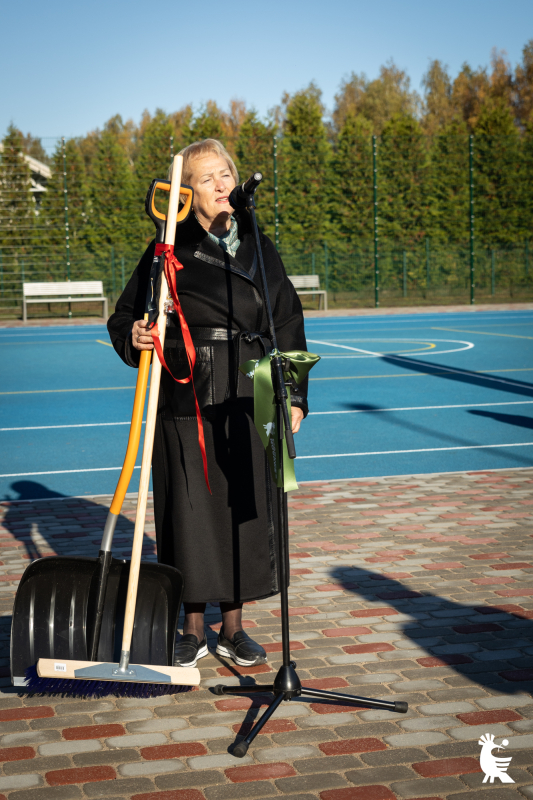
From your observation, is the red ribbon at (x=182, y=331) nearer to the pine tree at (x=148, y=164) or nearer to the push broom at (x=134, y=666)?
the push broom at (x=134, y=666)

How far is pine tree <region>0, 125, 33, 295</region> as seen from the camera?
99.7 ft

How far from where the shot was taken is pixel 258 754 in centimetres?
312

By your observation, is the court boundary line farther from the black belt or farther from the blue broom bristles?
the blue broom bristles

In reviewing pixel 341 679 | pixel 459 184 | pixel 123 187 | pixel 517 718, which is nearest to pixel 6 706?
pixel 341 679

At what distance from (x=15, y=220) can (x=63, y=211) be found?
183 cm

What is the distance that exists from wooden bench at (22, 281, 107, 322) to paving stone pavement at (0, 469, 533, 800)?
23.8m

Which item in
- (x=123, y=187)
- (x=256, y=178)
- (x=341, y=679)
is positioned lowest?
(x=341, y=679)

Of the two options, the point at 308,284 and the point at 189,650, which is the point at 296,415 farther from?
the point at 308,284

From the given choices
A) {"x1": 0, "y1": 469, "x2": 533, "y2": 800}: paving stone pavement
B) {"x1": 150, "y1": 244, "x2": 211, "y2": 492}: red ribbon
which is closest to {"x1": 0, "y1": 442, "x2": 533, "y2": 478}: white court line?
{"x1": 0, "y1": 469, "x2": 533, "y2": 800}: paving stone pavement

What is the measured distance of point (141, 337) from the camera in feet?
10.9

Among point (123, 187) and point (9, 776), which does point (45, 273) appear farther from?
point (9, 776)

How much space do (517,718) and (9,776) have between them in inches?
73.6

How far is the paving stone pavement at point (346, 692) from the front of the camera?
294 cm

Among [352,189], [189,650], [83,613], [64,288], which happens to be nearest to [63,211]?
[64,288]
